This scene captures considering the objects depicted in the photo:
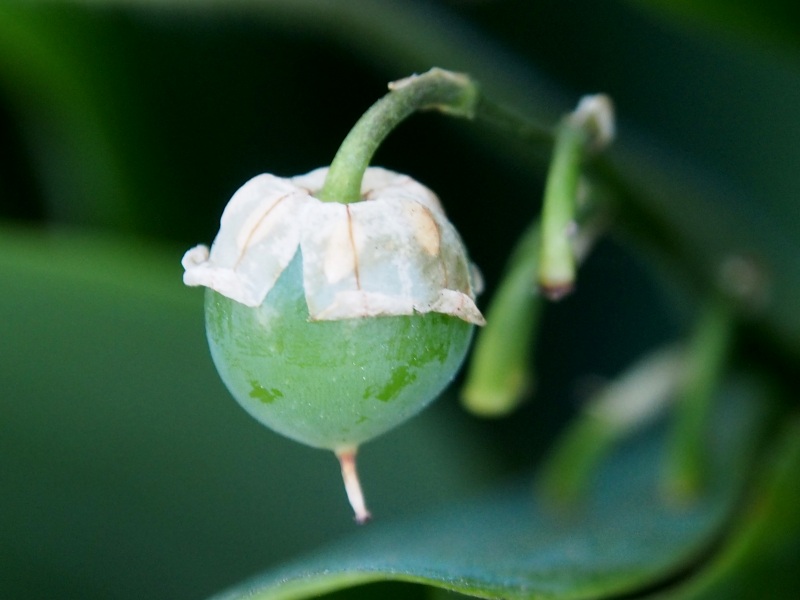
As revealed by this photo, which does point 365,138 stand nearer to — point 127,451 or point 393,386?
point 393,386

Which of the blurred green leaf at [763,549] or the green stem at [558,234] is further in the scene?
the blurred green leaf at [763,549]

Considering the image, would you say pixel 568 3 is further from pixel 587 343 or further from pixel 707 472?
pixel 707 472

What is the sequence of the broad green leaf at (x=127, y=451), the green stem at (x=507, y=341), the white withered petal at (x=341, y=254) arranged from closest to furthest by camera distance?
the white withered petal at (x=341, y=254), the green stem at (x=507, y=341), the broad green leaf at (x=127, y=451)

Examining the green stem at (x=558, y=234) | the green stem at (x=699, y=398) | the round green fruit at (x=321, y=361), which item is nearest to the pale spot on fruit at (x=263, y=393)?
the round green fruit at (x=321, y=361)

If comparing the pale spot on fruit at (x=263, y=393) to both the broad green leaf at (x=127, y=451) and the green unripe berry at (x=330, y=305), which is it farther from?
the broad green leaf at (x=127, y=451)

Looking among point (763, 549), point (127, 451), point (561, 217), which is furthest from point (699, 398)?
point (127, 451)
